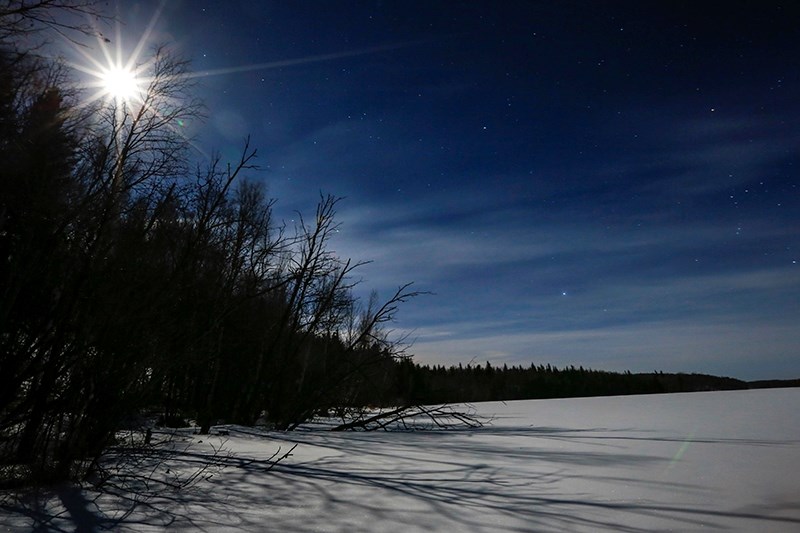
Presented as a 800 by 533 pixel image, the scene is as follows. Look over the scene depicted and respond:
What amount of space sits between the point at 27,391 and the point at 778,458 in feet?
27.3

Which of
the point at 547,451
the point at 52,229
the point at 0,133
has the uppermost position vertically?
the point at 0,133

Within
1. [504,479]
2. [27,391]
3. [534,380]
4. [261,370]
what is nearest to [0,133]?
[27,391]

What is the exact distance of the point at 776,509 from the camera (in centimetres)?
336

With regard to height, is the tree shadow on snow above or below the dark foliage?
below

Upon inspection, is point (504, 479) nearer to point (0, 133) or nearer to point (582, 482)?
point (582, 482)

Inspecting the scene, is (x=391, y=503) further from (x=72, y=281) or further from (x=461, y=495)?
(x=72, y=281)

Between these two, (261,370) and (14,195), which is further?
(261,370)

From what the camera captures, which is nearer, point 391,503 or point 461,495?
point 391,503

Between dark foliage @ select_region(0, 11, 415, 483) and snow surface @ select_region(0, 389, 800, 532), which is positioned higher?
dark foliage @ select_region(0, 11, 415, 483)

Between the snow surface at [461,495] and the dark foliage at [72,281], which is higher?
the dark foliage at [72,281]

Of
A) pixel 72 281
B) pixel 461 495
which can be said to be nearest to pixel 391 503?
pixel 461 495

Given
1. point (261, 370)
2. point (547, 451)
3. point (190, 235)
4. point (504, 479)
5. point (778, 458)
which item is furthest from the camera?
point (261, 370)

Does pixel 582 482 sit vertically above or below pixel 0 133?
below

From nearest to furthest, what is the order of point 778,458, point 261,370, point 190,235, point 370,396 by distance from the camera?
point 778,458, point 190,235, point 261,370, point 370,396
